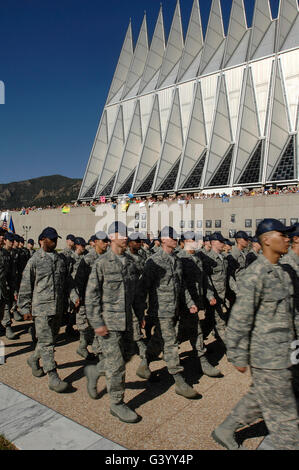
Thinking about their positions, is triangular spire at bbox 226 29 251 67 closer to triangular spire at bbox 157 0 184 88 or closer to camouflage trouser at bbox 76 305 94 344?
triangular spire at bbox 157 0 184 88

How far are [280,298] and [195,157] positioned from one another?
30561mm

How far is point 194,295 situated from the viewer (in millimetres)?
5086

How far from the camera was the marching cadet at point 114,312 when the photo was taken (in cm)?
344

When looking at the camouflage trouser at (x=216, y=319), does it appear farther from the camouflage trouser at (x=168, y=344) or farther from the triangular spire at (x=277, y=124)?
the triangular spire at (x=277, y=124)

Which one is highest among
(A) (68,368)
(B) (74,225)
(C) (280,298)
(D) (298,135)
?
(D) (298,135)

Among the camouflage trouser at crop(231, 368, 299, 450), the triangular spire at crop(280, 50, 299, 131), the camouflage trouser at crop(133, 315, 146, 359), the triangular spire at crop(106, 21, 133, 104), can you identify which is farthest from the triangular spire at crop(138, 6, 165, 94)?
the camouflage trouser at crop(231, 368, 299, 450)

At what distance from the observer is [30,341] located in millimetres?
6273

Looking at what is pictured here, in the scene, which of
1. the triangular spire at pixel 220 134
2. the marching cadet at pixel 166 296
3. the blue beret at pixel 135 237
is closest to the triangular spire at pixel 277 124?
the triangular spire at pixel 220 134

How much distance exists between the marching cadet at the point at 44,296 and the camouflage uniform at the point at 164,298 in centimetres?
122

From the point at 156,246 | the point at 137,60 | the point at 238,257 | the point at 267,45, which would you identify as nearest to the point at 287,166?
the point at 267,45

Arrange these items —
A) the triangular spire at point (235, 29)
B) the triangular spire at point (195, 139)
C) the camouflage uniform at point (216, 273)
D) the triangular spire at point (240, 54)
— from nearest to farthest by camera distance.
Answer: the camouflage uniform at point (216, 273) < the triangular spire at point (240, 54) < the triangular spire at point (195, 139) < the triangular spire at point (235, 29)

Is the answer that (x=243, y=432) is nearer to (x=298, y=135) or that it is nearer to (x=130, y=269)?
(x=130, y=269)

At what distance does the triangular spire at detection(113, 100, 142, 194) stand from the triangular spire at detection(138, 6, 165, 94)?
3.41 metres
